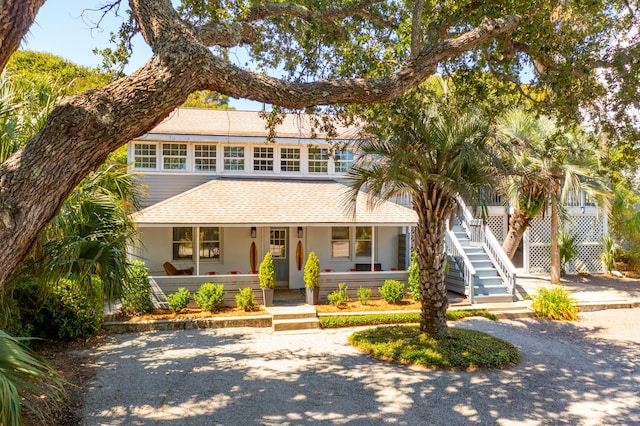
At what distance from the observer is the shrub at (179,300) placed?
11.5 meters

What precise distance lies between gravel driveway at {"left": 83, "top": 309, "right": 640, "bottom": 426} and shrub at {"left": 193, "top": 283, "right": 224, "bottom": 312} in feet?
4.91

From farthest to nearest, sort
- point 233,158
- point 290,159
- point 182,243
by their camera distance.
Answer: point 290,159, point 233,158, point 182,243

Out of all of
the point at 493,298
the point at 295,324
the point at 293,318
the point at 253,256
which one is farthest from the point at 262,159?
the point at 493,298

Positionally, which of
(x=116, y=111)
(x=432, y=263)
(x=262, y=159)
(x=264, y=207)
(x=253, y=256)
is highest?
(x=262, y=159)

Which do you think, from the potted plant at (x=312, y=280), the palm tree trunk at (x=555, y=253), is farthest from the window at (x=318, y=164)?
the palm tree trunk at (x=555, y=253)

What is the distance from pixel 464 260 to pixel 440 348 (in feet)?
17.8

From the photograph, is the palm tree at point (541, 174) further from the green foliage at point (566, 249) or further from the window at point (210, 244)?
the window at point (210, 244)

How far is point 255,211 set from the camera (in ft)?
44.1

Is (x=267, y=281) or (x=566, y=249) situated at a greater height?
(x=566, y=249)

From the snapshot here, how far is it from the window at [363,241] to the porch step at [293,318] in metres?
4.55

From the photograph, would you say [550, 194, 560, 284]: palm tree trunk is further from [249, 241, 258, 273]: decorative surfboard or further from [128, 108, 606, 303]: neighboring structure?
[249, 241, 258, 273]: decorative surfboard

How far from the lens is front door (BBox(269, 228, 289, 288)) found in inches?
594

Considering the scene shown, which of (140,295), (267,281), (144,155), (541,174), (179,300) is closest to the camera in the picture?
(140,295)

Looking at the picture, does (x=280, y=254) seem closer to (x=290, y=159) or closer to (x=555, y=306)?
(x=290, y=159)
